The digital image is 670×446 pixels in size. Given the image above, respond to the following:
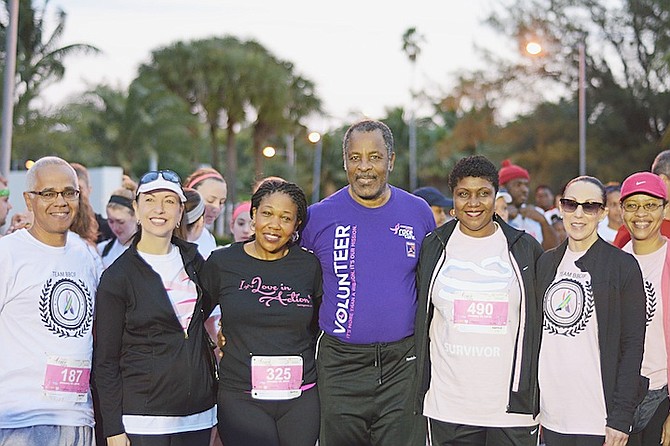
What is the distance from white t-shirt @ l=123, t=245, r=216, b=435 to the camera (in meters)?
4.14

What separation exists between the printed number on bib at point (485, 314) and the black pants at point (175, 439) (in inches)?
59.5

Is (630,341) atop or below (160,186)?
below

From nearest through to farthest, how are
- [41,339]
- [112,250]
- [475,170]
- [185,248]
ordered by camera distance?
A: [41,339]
[185,248]
[475,170]
[112,250]

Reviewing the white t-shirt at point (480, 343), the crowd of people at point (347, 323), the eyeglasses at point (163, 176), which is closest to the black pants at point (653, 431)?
the crowd of people at point (347, 323)

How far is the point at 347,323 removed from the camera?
4711mm

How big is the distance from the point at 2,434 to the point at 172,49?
31.3m

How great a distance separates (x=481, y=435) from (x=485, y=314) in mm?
689

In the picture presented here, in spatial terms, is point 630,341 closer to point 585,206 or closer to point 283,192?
point 585,206

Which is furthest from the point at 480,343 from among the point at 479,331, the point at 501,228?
the point at 501,228

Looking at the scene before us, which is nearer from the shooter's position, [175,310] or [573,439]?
[175,310]

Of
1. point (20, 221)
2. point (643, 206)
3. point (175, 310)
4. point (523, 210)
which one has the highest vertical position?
point (523, 210)

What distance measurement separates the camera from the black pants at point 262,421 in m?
4.34

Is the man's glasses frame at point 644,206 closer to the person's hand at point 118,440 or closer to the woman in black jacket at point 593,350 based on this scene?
the woman in black jacket at point 593,350

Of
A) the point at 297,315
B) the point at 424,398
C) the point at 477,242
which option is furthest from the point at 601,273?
the point at 297,315
